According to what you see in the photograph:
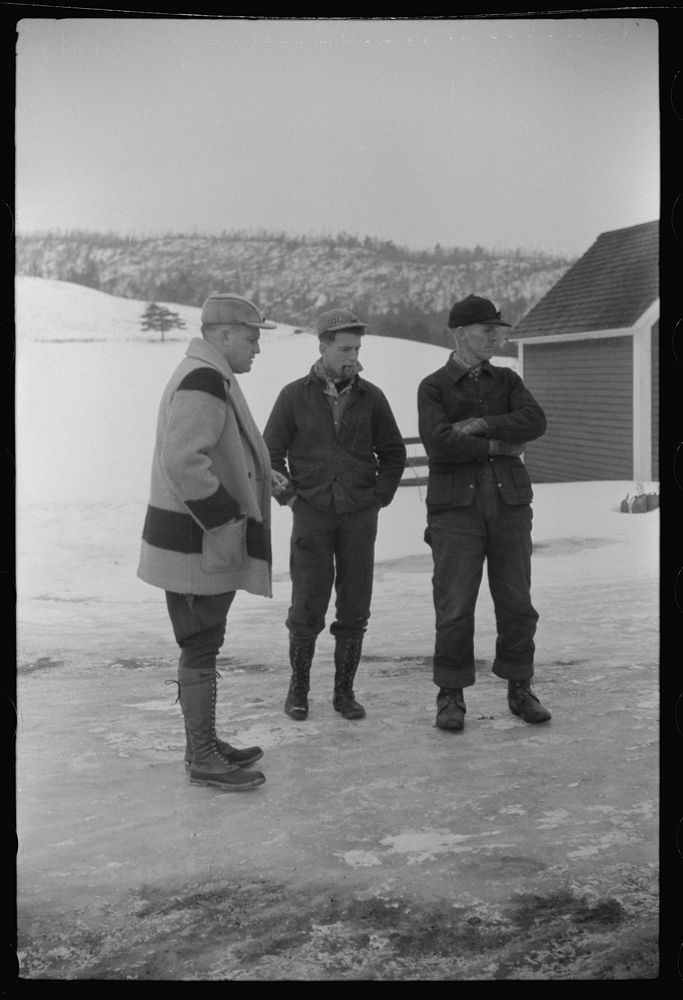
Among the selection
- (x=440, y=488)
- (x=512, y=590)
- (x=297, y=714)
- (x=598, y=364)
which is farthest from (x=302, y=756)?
(x=598, y=364)

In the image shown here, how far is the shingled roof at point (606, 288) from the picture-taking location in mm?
3340

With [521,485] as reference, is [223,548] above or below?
below

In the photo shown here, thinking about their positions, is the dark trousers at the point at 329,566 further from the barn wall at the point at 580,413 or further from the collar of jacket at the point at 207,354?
the collar of jacket at the point at 207,354

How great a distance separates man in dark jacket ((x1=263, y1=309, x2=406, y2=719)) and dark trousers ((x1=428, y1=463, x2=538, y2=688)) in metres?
0.27

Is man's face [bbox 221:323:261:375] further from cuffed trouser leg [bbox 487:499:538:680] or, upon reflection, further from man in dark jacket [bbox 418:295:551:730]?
cuffed trouser leg [bbox 487:499:538:680]

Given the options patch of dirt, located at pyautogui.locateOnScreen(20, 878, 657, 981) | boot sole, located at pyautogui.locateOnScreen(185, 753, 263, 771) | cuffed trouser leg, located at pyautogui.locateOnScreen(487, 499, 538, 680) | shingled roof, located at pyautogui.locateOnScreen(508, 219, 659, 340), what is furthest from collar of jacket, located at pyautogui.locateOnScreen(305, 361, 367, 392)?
patch of dirt, located at pyautogui.locateOnScreen(20, 878, 657, 981)

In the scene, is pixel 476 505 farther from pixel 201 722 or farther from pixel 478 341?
pixel 201 722

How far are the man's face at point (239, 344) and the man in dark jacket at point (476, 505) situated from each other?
659mm

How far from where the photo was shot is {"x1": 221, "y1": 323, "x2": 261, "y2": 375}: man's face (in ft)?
11.2

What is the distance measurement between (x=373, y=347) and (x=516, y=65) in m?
0.99

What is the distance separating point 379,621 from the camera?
12.1ft

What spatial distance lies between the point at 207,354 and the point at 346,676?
1.28 m

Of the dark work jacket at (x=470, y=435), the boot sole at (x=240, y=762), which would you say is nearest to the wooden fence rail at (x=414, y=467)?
the dark work jacket at (x=470, y=435)

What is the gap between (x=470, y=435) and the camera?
3836 mm
